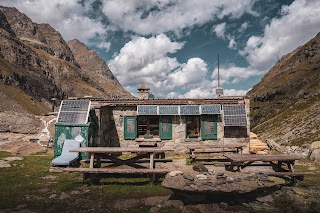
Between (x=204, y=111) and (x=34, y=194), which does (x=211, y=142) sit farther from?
(x=34, y=194)

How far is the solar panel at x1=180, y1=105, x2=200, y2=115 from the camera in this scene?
17.7 metres

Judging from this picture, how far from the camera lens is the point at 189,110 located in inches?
699

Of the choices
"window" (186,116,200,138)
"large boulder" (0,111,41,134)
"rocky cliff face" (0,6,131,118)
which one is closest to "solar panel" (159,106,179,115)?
"window" (186,116,200,138)

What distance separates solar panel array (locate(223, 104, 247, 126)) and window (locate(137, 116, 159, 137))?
4928 mm

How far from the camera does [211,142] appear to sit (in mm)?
17938

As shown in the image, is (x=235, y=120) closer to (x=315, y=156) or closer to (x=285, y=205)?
(x=315, y=156)

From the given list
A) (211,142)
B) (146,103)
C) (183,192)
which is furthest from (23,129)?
(183,192)

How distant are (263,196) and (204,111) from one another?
9.73 meters

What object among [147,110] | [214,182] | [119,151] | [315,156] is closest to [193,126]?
[147,110]

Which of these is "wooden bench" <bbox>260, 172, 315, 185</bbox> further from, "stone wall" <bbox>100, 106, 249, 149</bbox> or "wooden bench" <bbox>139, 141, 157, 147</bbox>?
"wooden bench" <bbox>139, 141, 157, 147</bbox>

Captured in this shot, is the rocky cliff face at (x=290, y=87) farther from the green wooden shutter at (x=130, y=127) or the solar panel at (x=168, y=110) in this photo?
the green wooden shutter at (x=130, y=127)

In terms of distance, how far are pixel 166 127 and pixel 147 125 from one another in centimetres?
146

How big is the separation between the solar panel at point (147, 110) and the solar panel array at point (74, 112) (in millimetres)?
3722

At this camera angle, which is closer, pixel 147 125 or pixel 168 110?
pixel 168 110
